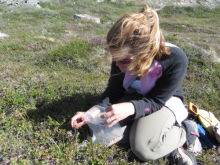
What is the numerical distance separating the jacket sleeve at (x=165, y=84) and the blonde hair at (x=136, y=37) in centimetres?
34

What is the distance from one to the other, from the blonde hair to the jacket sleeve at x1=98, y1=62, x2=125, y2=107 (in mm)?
915

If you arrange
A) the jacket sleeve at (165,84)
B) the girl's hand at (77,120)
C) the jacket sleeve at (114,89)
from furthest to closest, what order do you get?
the jacket sleeve at (114,89), the girl's hand at (77,120), the jacket sleeve at (165,84)

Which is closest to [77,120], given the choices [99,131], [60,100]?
[99,131]

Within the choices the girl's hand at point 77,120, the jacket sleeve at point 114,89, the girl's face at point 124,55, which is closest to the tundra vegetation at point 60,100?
the girl's hand at point 77,120

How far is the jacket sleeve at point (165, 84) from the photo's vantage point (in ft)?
→ 9.84

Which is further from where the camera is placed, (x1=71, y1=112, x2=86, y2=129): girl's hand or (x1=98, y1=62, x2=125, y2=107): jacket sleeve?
(x1=98, y1=62, x2=125, y2=107): jacket sleeve

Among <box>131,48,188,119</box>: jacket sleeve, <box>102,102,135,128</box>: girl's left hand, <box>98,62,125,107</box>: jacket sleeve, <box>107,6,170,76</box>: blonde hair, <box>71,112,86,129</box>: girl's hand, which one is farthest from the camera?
<box>98,62,125,107</box>: jacket sleeve

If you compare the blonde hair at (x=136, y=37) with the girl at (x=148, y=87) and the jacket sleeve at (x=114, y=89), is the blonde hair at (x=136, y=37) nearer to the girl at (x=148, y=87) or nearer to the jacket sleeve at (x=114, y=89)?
the girl at (x=148, y=87)

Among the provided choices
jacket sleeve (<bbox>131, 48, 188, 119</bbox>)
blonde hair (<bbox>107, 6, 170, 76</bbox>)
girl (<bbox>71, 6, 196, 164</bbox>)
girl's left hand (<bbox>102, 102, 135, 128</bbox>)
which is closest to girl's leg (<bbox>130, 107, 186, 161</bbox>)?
girl (<bbox>71, 6, 196, 164</bbox>)

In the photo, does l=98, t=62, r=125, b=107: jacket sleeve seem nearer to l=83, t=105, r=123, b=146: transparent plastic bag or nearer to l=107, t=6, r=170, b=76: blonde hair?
l=83, t=105, r=123, b=146: transparent plastic bag

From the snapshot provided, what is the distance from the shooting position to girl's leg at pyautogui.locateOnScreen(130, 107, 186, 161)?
306 centimetres

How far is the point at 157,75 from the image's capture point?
318cm

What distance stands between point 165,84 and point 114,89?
109 cm

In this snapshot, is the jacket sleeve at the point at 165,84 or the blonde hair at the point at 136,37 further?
the jacket sleeve at the point at 165,84
